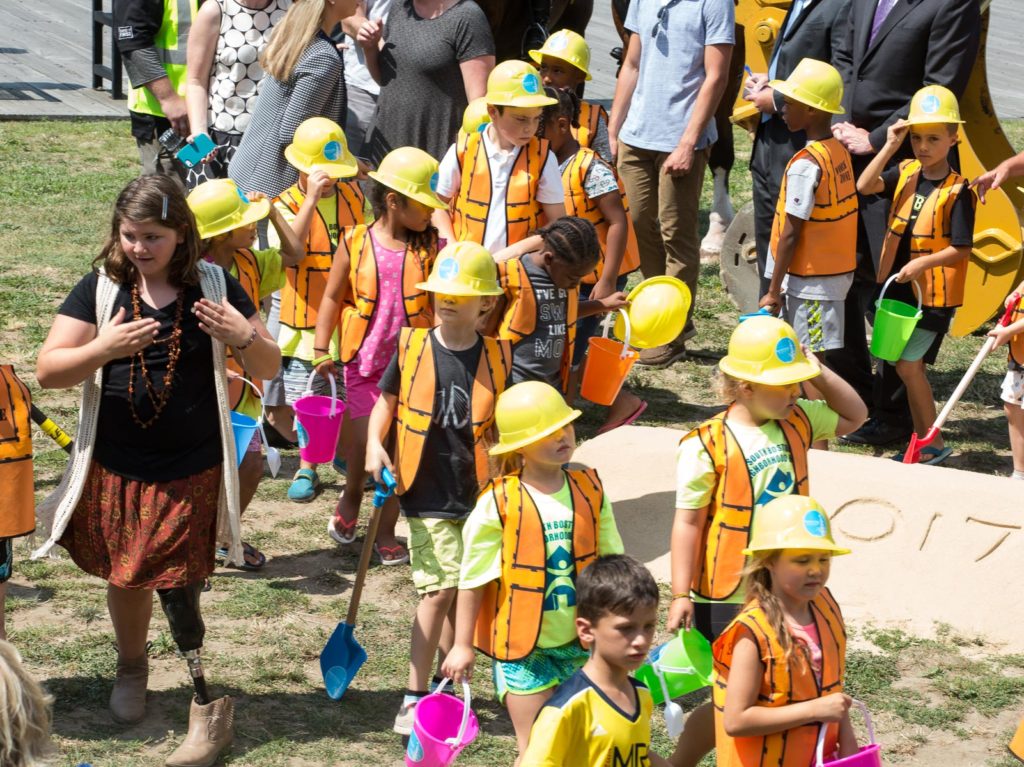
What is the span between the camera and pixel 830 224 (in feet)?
24.1

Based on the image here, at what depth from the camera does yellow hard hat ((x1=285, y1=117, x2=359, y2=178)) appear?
6.69 meters

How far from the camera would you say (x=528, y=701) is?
4.48m

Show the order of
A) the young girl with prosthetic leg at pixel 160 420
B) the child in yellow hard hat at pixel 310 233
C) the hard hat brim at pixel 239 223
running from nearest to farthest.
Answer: the young girl with prosthetic leg at pixel 160 420 < the hard hat brim at pixel 239 223 < the child in yellow hard hat at pixel 310 233

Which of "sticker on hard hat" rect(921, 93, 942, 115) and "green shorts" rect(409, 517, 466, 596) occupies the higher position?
"sticker on hard hat" rect(921, 93, 942, 115)

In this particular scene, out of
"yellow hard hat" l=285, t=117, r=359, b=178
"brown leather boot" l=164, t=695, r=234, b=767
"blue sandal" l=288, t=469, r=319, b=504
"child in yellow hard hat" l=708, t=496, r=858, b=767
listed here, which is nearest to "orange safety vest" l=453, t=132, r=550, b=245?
"yellow hard hat" l=285, t=117, r=359, b=178

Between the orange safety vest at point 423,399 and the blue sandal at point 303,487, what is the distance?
2.02 meters

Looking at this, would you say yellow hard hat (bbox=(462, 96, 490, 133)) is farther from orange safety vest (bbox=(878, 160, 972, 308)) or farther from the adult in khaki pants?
orange safety vest (bbox=(878, 160, 972, 308))

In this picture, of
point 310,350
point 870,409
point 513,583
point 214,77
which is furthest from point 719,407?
point 513,583

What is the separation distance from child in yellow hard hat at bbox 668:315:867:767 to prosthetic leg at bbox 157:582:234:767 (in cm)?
142

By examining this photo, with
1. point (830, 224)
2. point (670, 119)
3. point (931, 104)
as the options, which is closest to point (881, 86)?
point (931, 104)

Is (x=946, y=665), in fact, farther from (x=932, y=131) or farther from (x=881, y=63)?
(x=881, y=63)

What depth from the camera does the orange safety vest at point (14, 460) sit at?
187 inches

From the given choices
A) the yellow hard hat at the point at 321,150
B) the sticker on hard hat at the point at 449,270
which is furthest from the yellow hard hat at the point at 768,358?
the yellow hard hat at the point at 321,150

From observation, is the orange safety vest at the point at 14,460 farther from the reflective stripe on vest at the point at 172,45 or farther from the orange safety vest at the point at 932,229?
the orange safety vest at the point at 932,229
